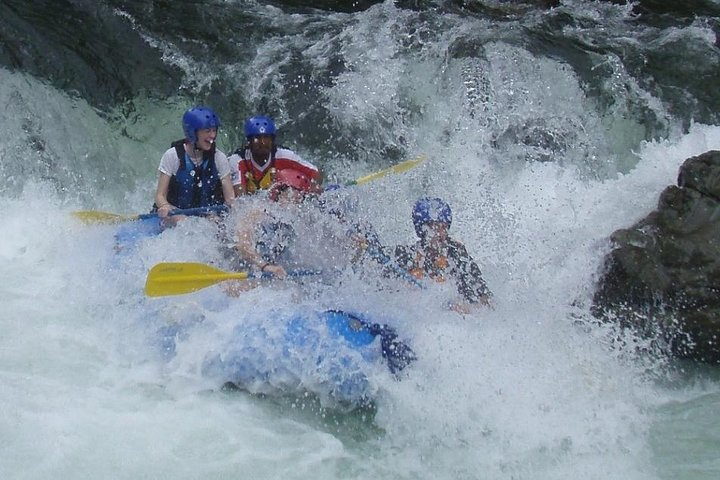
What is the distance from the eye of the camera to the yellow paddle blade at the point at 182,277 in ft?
16.1

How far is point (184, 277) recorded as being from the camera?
4957mm

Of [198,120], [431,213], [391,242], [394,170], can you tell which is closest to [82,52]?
[198,120]

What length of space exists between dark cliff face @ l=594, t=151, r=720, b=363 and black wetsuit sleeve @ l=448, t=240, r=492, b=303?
1.02 metres

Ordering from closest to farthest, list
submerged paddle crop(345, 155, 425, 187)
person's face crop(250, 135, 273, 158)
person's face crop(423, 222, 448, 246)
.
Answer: person's face crop(423, 222, 448, 246)
person's face crop(250, 135, 273, 158)
submerged paddle crop(345, 155, 425, 187)

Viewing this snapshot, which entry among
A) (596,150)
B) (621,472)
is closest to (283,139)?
(596,150)

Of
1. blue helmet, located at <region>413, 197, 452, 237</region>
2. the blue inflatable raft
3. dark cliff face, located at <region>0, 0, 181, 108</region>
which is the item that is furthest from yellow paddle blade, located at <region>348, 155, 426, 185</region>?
dark cliff face, located at <region>0, 0, 181, 108</region>

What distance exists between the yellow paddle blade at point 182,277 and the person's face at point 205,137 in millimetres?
1079

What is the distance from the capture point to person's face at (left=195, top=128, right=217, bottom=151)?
5.71 meters

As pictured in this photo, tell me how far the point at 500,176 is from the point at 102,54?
12.8ft

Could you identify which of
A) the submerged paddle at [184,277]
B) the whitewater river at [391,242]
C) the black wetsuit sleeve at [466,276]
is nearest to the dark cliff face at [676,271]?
the whitewater river at [391,242]

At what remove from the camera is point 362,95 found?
309 inches

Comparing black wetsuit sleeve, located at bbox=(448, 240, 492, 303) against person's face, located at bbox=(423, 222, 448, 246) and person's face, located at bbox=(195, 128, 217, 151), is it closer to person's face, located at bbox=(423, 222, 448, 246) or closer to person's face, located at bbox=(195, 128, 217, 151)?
person's face, located at bbox=(423, 222, 448, 246)

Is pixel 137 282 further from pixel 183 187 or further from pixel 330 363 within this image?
pixel 330 363

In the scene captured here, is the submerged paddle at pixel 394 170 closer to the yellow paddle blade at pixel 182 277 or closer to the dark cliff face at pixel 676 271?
the yellow paddle blade at pixel 182 277
